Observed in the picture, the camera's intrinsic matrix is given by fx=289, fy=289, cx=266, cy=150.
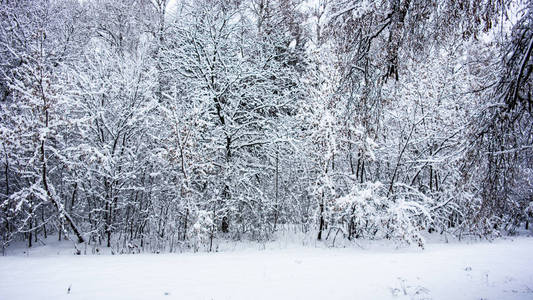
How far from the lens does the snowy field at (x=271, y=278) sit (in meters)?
3.68

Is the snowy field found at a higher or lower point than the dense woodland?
lower

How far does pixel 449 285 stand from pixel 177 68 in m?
8.73

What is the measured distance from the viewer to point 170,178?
8594 millimetres

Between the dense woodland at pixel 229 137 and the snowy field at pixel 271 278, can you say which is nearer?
the snowy field at pixel 271 278

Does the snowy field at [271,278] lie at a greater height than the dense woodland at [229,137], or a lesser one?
lesser

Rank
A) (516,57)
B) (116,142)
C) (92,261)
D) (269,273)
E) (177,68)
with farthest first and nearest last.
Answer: (177,68) → (116,142) → (92,261) → (269,273) → (516,57)

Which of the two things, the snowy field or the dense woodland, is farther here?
the dense woodland

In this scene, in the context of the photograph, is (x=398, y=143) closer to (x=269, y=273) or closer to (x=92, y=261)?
(x=269, y=273)

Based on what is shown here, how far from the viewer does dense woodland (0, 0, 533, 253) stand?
529 centimetres

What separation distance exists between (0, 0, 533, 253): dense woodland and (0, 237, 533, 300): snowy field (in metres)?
0.92

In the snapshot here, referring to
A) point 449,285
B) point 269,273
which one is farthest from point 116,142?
point 449,285

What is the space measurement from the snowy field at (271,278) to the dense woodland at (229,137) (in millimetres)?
918

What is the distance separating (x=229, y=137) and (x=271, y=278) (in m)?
5.67

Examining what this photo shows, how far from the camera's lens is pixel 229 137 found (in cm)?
937
